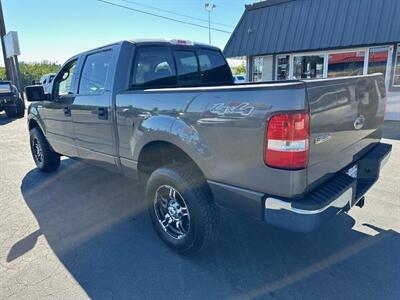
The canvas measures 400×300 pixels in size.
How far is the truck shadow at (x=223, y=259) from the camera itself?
2443 mm

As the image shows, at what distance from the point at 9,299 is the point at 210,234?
5.48 ft

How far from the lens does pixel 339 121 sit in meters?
2.34

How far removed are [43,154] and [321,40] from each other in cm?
936

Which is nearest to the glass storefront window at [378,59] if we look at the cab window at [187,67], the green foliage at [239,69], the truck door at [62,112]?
the cab window at [187,67]

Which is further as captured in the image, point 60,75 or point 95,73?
point 60,75

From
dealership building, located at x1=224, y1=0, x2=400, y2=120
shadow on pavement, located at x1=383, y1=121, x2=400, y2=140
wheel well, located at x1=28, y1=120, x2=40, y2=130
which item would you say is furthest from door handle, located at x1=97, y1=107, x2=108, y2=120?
dealership building, located at x1=224, y1=0, x2=400, y2=120

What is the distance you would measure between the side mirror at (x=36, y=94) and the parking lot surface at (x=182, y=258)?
1.58m

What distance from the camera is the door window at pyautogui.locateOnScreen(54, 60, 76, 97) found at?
4.34 m

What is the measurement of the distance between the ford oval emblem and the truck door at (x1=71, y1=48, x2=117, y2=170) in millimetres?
2447

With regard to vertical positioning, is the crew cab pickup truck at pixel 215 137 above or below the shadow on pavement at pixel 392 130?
above

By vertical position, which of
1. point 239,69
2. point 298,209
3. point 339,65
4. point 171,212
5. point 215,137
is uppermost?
point 239,69

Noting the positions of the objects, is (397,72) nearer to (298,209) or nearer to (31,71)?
(298,209)

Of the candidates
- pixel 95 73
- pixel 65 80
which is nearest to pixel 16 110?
pixel 65 80

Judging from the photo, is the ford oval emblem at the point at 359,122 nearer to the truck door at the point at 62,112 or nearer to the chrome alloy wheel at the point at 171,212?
the chrome alloy wheel at the point at 171,212
